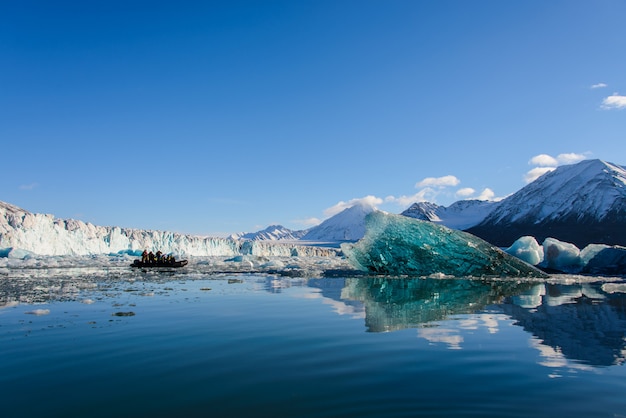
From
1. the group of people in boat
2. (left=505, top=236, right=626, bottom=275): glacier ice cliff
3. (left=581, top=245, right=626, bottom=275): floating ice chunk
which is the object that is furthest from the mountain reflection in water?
the group of people in boat

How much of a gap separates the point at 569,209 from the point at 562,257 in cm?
13666

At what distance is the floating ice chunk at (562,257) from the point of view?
24.4 m

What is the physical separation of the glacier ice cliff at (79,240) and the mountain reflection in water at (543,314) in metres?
41.1

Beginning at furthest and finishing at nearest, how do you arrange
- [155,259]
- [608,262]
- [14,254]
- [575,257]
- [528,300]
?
[14,254] < [155,259] < [575,257] < [608,262] < [528,300]

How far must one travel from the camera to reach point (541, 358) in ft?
15.7

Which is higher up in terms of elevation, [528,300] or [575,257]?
[575,257]

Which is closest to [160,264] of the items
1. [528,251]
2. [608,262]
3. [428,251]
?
[428,251]

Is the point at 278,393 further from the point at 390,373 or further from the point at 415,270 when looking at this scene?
the point at 415,270

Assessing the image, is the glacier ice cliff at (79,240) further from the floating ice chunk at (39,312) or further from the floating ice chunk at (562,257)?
the floating ice chunk at (562,257)

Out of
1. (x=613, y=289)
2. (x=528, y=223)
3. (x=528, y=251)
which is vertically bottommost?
(x=613, y=289)

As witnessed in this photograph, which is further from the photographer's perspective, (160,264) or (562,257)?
(160,264)

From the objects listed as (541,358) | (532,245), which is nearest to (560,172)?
(532,245)

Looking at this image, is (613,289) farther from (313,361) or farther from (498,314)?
(313,361)

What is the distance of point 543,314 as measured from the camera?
26.2 ft
